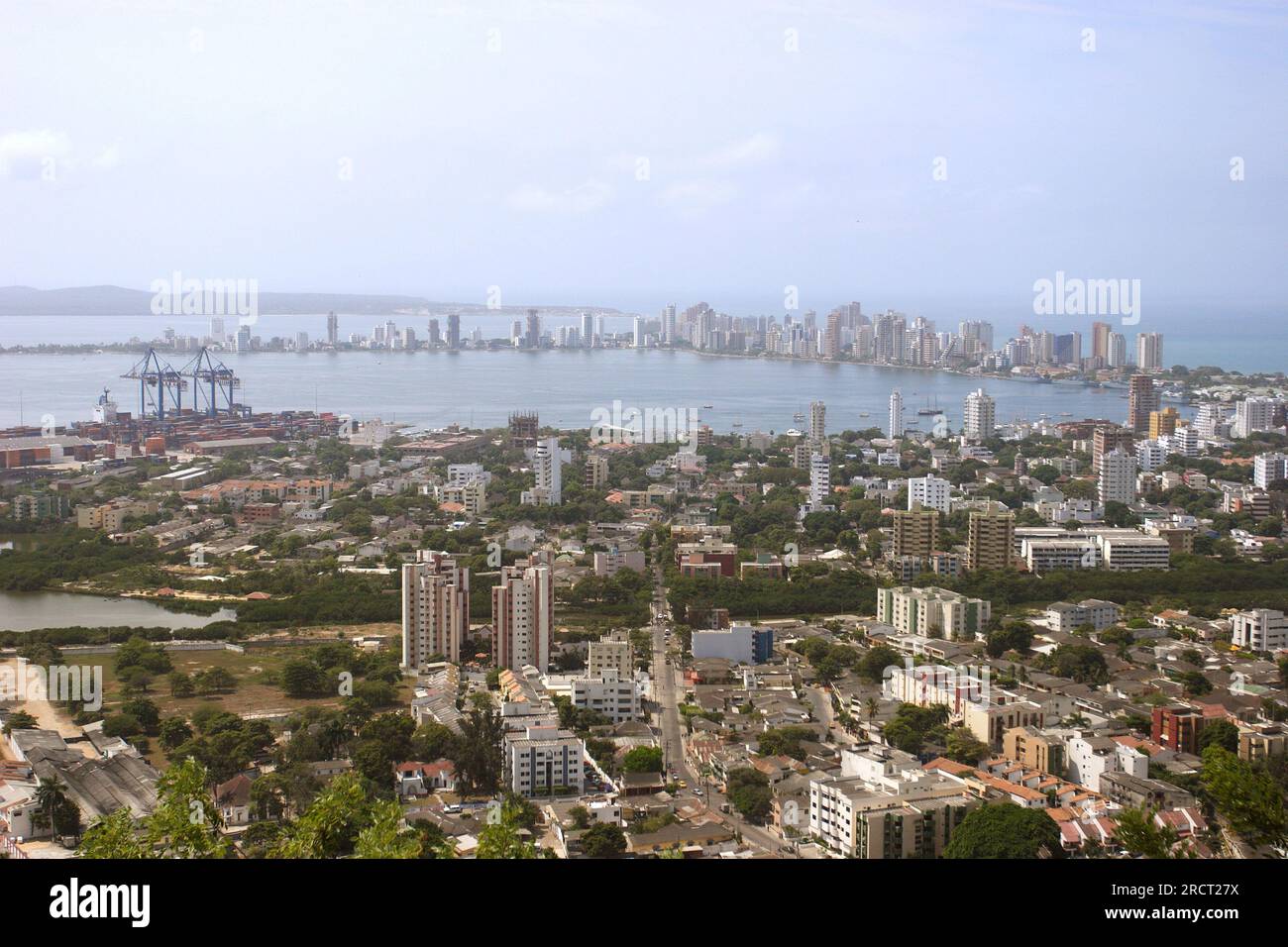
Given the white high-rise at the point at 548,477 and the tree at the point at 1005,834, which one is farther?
the white high-rise at the point at 548,477

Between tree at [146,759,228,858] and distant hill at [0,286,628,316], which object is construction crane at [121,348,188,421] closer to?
distant hill at [0,286,628,316]

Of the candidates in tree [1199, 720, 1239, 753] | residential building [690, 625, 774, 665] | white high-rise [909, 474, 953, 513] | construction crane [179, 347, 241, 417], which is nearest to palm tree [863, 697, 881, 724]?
residential building [690, 625, 774, 665]

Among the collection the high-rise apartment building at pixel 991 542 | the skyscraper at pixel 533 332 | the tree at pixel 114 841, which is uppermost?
the skyscraper at pixel 533 332

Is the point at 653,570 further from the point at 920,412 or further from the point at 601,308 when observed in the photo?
the point at 601,308

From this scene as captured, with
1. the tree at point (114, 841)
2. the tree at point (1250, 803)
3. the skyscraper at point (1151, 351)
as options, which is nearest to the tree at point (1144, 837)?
the tree at point (1250, 803)

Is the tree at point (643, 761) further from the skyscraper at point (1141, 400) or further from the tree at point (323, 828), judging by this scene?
the skyscraper at point (1141, 400)

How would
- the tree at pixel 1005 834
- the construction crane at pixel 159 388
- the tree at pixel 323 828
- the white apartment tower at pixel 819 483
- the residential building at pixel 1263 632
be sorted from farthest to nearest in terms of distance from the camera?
the construction crane at pixel 159 388
the white apartment tower at pixel 819 483
the residential building at pixel 1263 632
the tree at pixel 1005 834
the tree at pixel 323 828

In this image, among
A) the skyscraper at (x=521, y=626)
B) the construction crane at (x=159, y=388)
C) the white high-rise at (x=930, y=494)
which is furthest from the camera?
the construction crane at (x=159, y=388)
